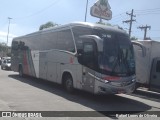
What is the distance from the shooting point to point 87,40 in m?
13.0

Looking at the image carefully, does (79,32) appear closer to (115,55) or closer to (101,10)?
(115,55)

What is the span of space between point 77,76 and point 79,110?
133 inches

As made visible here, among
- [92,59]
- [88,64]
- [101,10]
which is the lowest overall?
[88,64]

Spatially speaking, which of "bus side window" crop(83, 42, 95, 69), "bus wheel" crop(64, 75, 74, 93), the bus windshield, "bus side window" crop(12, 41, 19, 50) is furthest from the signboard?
"bus side window" crop(83, 42, 95, 69)

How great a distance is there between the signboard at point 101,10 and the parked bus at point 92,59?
15073mm

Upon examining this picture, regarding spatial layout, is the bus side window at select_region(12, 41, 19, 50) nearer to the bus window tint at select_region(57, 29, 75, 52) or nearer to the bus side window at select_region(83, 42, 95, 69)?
the bus window tint at select_region(57, 29, 75, 52)

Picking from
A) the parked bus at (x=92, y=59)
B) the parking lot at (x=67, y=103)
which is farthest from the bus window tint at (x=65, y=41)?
the parking lot at (x=67, y=103)

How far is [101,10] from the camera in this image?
32.2 meters

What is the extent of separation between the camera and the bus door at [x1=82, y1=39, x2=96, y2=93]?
1255 cm

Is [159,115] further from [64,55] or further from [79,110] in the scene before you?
[64,55]

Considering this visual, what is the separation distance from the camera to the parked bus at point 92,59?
40.5 feet

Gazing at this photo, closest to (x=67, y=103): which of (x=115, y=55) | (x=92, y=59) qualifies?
(x=92, y=59)

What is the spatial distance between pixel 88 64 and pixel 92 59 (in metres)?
0.37

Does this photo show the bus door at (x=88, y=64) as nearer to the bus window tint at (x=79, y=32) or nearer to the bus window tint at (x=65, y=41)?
the bus window tint at (x=79, y=32)
